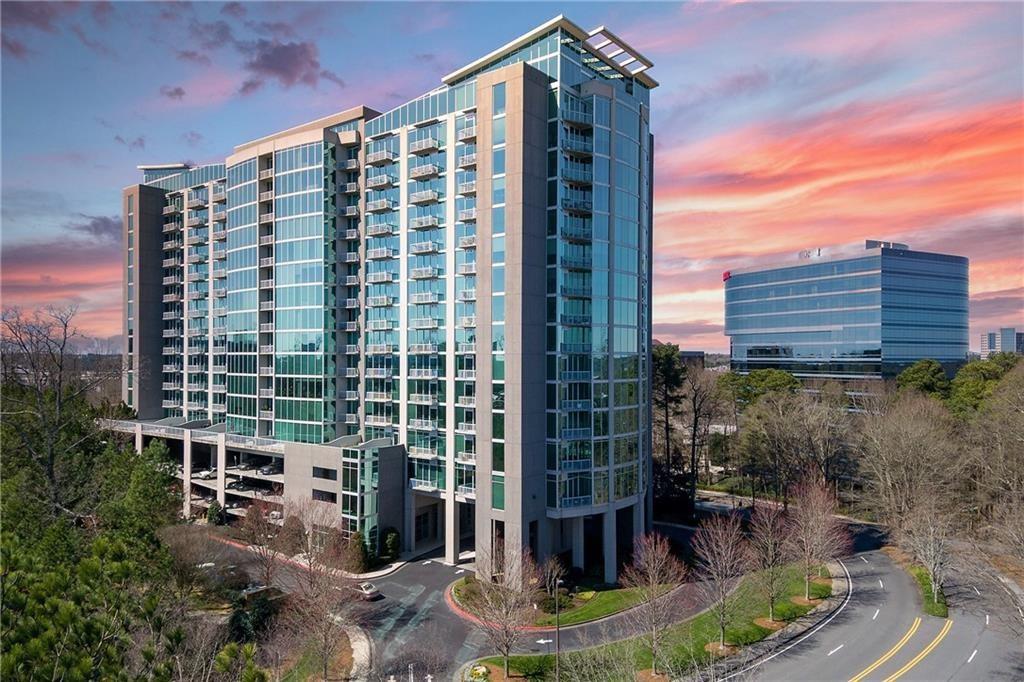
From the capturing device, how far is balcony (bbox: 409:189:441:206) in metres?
50.6

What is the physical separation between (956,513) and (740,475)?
1056 inches

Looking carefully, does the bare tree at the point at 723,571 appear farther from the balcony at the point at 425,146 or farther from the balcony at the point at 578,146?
the balcony at the point at 425,146

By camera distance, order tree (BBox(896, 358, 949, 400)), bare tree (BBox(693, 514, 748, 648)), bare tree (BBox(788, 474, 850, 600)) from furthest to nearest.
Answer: tree (BBox(896, 358, 949, 400)) < bare tree (BBox(788, 474, 850, 600)) < bare tree (BBox(693, 514, 748, 648))

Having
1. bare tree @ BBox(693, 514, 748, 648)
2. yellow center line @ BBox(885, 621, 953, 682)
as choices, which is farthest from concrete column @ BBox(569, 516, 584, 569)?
yellow center line @ BBox(885, 621, 953, 682)

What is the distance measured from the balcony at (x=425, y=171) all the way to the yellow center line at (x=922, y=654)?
4696 cm

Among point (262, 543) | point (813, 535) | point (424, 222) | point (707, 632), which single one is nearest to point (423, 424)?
point (262, 543)

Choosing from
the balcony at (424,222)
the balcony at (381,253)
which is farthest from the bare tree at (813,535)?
the balcony at (381,253)

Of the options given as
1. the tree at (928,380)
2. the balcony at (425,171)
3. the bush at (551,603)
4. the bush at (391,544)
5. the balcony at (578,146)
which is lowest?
the bush at (551,603)

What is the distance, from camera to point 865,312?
106m

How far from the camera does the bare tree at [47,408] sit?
102 feet

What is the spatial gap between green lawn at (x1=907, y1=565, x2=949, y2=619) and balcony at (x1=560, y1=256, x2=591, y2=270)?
34.0 m

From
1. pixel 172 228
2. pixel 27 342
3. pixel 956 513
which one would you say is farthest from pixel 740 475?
pixel 172 228

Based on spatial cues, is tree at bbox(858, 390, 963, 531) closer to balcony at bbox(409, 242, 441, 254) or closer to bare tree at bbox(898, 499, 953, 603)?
bare tree at bbox(898, 499, 953, 603)

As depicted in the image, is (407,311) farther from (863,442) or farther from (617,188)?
(863,442)
